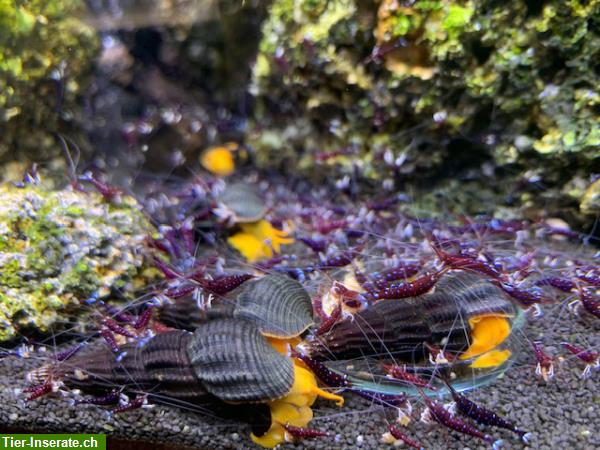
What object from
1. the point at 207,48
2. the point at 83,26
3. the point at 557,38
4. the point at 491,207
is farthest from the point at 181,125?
the point at 557,38

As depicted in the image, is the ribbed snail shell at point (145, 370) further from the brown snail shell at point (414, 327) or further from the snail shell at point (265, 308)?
the brown snail shell at point (414, 327)

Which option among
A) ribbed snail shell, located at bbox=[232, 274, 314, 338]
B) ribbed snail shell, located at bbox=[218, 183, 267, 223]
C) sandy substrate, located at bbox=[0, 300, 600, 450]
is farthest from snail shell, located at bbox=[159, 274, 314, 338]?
ribbed snail shell, located at bbox=[218, 183, 267, 223]

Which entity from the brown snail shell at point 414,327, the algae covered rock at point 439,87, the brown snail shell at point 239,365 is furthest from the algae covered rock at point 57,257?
the algae covered rock at point 439,87

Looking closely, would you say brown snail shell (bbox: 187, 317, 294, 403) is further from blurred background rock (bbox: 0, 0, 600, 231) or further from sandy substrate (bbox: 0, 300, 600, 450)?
blurred background rock (bbox: 0, 0, 600, 231)

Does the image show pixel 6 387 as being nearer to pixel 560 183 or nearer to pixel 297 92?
pixel 297 92

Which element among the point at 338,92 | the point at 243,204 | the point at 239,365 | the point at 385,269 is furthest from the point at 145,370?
the point at 338,92
